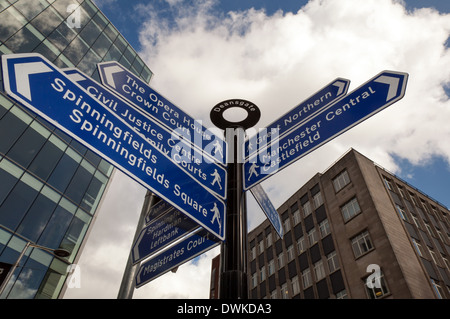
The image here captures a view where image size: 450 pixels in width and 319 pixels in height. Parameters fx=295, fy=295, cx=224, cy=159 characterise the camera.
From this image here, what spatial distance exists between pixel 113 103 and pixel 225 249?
1705 mm

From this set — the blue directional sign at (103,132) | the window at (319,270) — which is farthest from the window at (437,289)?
the blue directional sign at (103,132)

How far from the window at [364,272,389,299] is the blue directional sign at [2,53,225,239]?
760 inches

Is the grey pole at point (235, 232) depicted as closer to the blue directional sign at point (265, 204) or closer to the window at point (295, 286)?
the blue directional sign at point (265, 204)

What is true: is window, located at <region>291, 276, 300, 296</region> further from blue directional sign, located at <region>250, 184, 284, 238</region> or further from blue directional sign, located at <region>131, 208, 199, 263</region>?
blue directional sign, located at <region>131, 208, 199, 263</region>

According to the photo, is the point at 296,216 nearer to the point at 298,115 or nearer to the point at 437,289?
the point at 437,289

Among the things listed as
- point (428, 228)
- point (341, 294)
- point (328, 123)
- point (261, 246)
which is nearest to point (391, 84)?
point (328, 123)

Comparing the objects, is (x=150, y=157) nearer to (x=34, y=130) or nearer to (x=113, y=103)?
(x=113, y=103)

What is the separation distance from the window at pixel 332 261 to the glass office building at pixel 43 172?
58.6ft

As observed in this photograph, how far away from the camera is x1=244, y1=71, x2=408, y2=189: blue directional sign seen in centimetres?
279

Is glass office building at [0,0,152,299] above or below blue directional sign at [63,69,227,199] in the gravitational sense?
above

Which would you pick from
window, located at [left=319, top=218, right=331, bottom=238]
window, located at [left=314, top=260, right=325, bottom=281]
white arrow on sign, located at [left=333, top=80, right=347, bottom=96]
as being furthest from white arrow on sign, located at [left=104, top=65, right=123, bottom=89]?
window, located at [left=319, top=218, right=331, bottom=238]

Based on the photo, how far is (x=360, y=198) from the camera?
74.6ft

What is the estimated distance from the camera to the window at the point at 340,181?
25247mm
